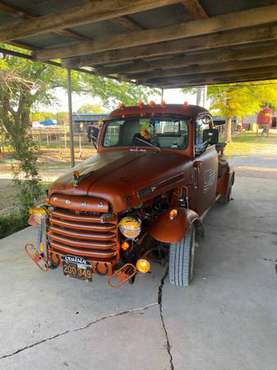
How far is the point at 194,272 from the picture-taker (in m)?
3.43

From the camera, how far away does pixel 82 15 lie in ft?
10.3

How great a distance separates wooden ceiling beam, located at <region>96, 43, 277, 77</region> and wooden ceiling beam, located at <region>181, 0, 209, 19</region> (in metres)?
1.89

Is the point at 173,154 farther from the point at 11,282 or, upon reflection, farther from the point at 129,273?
the point at 11,282

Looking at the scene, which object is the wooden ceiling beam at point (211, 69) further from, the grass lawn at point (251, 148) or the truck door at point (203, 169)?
the grass lawn at point (251, 148)

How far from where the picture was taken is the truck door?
3.85 metres

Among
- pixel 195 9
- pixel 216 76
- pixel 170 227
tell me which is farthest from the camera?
pixel 216 76

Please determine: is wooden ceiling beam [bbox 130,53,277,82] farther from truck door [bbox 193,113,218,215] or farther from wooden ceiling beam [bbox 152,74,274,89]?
truck door [bbox 193,113,218,215]

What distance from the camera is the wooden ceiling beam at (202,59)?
5.13 metres

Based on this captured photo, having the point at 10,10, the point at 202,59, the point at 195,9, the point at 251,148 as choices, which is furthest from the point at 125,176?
the point at 251,148

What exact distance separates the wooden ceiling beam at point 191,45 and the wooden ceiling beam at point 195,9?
33.6 inches

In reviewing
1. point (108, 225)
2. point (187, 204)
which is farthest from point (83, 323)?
point (187, 204)

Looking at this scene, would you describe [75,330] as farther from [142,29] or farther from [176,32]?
[142,29]

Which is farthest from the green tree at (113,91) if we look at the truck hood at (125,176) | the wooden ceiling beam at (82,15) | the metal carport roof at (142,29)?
the truck hood at (125,176)

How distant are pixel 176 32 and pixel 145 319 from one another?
331 cm
